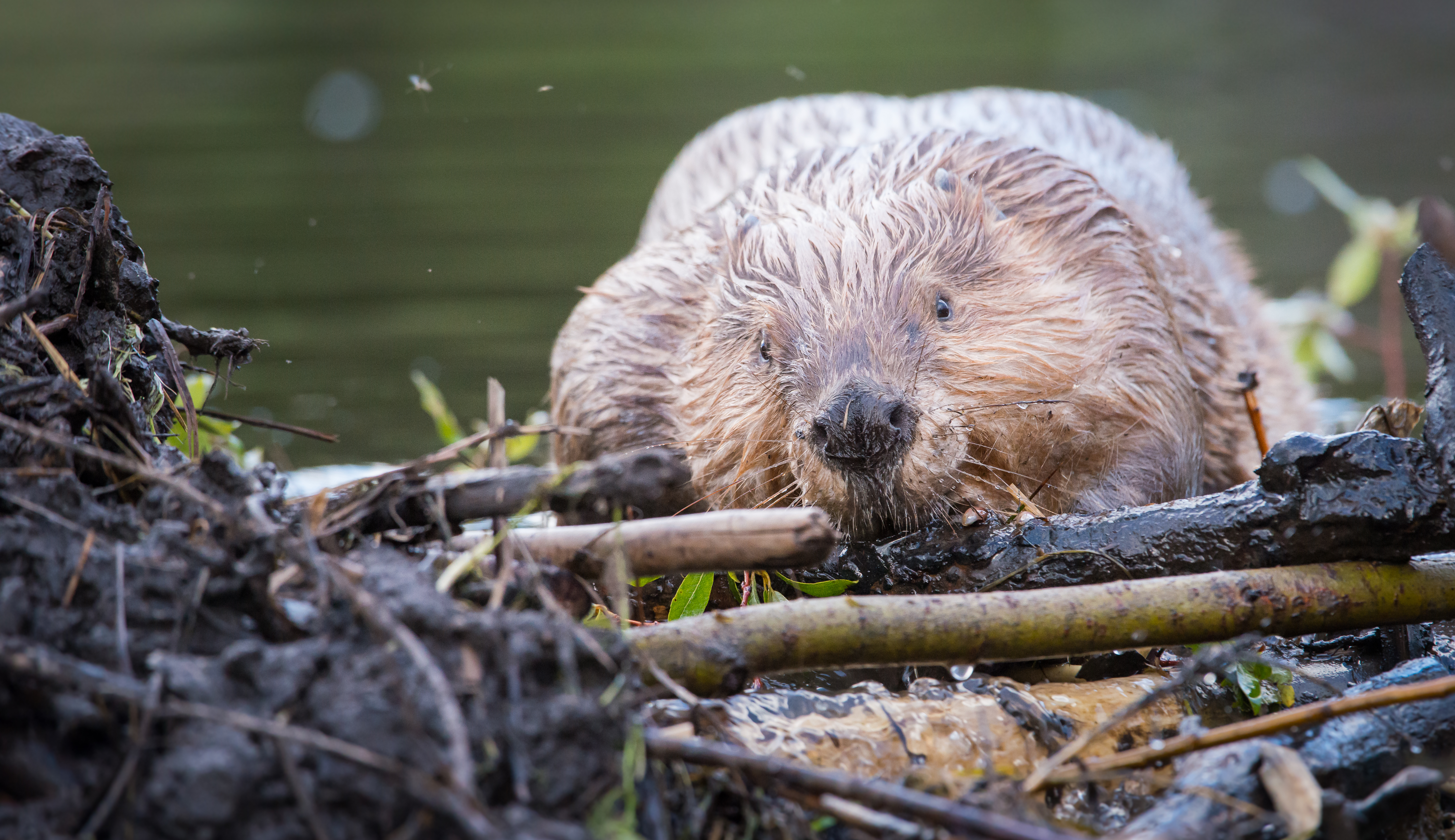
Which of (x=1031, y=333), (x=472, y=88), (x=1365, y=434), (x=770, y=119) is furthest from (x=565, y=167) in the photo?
(x=1365, y=434)

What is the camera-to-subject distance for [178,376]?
7.24ft

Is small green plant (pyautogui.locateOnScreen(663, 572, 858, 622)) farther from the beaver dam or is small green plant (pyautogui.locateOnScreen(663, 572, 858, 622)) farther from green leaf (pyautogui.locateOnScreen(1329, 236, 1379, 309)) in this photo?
green leaf (pyautogui.locateOnScreen(1329, 236, 1379, 309))

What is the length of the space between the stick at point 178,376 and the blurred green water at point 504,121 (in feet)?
7.52

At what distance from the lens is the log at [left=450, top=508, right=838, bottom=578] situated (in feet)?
5.53

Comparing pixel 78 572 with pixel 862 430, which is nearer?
pixel 78 572

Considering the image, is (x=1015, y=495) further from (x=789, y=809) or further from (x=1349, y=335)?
(x=1349, y=335)

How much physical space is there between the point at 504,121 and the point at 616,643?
32.2 feet

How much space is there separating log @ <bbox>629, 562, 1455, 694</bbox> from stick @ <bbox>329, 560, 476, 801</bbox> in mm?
359

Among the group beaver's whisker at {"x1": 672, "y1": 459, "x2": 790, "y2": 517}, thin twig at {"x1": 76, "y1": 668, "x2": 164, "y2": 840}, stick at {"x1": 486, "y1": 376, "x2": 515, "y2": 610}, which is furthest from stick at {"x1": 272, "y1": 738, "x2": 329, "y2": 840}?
beaver's whisker at {"x1": 672, "y1": 459, "x2": 790, "y2": 517}

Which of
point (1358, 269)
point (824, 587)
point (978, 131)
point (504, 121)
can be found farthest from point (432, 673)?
point (504, 121)

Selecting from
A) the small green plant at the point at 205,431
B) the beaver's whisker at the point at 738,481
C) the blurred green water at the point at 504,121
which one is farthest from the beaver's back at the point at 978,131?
the small green plant at the point at 205,431

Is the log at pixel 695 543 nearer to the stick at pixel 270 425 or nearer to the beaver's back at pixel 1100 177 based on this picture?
the stick at pixel 270 425

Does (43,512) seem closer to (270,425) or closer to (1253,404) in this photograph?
(270,425)

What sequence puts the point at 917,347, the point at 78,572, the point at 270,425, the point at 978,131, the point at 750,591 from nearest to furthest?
the point at 78,572 < the point at 270,425 < the point at 750,591 < the point at 917,347 < the point at 978,131
